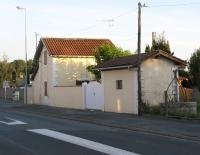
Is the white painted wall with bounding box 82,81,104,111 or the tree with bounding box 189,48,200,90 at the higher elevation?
the tree with bounding box 189,48,200,90

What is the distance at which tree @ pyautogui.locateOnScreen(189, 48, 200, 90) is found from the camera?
158 feet

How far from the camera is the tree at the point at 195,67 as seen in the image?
4815 centimetres

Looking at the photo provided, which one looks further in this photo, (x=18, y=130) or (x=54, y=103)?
(x=54, y=103)

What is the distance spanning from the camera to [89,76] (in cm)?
4575

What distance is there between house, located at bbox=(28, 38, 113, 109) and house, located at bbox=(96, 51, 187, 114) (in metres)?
11.1

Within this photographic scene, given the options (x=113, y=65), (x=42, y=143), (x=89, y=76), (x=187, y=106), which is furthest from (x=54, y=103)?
(x=42, y=143)

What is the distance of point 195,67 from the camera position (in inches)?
1945

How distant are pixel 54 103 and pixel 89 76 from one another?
4.76 m

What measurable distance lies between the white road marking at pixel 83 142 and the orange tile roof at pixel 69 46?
25191 mm

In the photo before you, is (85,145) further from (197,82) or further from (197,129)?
(197,82)

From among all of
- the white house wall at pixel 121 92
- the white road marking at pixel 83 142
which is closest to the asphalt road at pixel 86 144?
the white road marking at pixel 83 142

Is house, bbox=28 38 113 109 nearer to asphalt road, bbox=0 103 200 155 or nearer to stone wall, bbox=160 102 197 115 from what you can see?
stone wall, bbox=160 102 197 115

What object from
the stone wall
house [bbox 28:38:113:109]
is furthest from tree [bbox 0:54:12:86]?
the stone wall

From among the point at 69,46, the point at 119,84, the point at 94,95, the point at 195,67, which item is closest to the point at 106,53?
the point at 69,46
